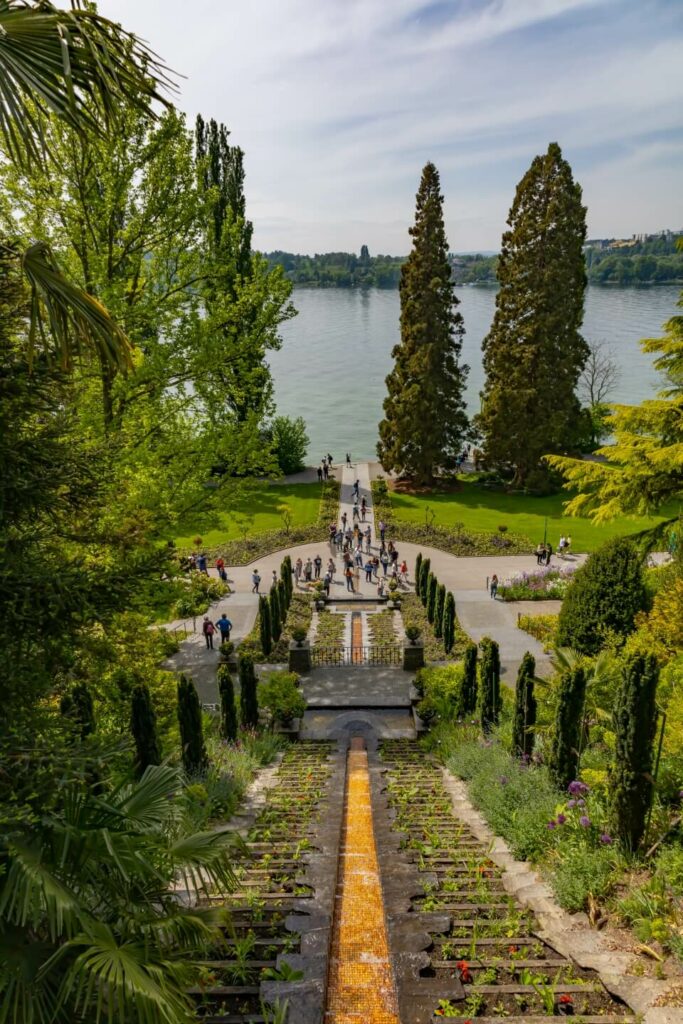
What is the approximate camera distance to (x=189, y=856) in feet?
17.1

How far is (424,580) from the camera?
26.3 metres

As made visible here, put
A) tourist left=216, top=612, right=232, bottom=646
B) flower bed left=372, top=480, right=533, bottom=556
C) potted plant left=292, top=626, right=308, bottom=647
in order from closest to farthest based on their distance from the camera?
potted plant left=292, top=626, right=308, bottom=647 < tourist left=216, top=612, right=232, bottom=646 < flower bed left=372, top=480, right=533, bottom=556

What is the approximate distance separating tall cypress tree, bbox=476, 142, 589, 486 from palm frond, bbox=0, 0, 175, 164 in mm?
37778

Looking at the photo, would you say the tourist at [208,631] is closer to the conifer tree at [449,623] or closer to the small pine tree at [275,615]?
the small pine tree at [275,615]

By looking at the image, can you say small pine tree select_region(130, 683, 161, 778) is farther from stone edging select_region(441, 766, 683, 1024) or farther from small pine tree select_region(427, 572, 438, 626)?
small pine tree select_region(427, 572, 438, 626)

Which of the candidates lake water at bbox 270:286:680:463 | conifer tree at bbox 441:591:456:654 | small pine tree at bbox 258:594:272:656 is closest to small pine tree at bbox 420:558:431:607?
conifer tree at bbox 441:591:456:654

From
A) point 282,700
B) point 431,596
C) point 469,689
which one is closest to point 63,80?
point 282,700

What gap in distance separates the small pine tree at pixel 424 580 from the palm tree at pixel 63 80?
72.6 ft

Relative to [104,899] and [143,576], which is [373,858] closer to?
[104,899]

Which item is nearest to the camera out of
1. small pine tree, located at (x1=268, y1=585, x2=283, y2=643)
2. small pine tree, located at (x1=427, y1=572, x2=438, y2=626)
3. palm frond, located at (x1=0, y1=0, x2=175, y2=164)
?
palm frond, located at (x1=0, y1=0, x2=175, y2=164)

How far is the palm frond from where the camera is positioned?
149 inches

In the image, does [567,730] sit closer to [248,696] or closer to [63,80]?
[248,696]

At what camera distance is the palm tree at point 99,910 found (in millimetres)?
4020

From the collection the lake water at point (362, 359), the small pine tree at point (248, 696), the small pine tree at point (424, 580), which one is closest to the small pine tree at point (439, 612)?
the small pine tree at point (424, 580)
